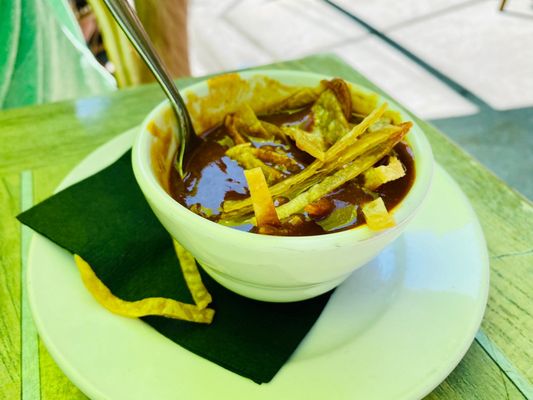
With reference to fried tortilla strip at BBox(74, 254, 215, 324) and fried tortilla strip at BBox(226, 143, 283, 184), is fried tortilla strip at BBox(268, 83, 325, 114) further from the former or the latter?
fried tortilla strip at BBox(74, 254, 215, 324)

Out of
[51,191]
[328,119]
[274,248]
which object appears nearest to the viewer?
[274,248]

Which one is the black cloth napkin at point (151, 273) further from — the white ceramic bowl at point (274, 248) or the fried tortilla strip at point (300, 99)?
the fried tortilla strip at point (300, 99)

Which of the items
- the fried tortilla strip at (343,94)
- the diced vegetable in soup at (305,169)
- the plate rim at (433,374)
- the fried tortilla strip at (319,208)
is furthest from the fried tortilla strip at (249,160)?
the plate rim at (433,374)

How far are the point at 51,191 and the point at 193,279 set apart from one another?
447 millimetres

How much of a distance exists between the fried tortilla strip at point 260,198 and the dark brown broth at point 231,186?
0.07 ft

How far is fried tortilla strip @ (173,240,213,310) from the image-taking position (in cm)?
74

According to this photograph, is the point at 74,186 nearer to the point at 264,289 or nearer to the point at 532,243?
the point at 264,289

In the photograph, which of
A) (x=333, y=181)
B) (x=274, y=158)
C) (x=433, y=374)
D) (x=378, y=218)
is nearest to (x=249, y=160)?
(x=274, y=158)

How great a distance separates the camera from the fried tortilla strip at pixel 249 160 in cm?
77

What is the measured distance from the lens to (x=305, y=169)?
754 mm

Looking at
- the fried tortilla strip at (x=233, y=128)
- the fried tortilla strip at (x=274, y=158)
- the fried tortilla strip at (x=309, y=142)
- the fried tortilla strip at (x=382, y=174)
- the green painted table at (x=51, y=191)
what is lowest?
the green painted table at (x=51, y=191)

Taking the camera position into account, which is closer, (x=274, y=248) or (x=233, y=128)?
(x=274, y=248)

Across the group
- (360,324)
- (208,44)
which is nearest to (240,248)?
(360,324)

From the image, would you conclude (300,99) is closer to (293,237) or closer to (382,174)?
(382,174)
